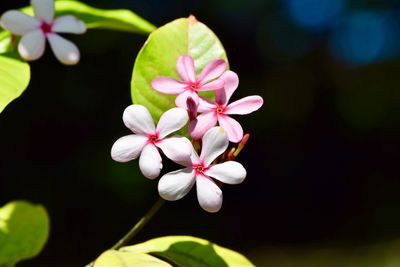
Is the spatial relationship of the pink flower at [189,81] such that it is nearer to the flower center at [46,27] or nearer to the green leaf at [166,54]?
the green leaf at [166,54]

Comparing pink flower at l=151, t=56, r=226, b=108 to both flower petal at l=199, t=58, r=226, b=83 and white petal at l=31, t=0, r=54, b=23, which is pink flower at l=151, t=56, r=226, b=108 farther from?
white petal at l=31, t=0, r=54, b=23

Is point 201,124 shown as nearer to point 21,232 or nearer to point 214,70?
point 214,70

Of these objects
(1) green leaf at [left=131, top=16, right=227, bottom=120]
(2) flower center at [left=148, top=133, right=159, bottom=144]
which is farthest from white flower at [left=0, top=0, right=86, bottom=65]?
(2) flower center at [left=148, top=133, right=159, bottom=144]

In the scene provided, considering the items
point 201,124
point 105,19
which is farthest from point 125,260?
point 105,19

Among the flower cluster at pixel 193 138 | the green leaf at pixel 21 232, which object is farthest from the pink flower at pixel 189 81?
the green leaf at pixel 21 232

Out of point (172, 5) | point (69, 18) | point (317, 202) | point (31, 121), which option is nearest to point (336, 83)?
point (317, 202)

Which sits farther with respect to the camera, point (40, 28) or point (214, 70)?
point (40, 28)

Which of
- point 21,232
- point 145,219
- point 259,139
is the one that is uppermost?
point 145,219
